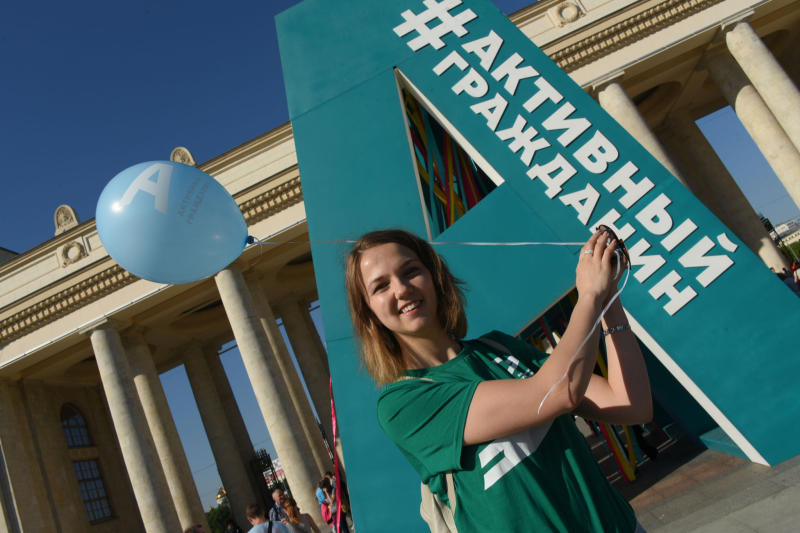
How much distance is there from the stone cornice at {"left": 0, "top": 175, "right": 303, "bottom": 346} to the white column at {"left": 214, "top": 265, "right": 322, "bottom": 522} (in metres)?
2.28

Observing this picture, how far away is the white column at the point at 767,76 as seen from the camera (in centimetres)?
1458

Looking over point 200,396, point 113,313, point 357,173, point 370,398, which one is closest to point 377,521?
point 370,398

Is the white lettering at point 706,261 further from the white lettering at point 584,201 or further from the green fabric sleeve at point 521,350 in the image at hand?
the green fabric sleeve at point 521,350

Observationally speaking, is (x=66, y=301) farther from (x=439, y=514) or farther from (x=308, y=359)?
(x=439, y=514)

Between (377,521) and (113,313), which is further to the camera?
(113,313)

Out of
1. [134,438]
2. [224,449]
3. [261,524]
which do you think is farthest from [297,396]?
[261,524]

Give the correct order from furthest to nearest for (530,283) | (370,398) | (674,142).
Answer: (674,142)
(530,283)
(370,398)

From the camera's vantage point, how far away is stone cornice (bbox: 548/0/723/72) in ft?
51.6

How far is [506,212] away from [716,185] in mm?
19498

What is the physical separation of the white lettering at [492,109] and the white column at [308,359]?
56.8 feet

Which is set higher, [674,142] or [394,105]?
[674,142]

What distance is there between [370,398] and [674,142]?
22164mm

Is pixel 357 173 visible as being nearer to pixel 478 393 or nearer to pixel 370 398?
pixel 370 398

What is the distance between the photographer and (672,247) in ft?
16.7
